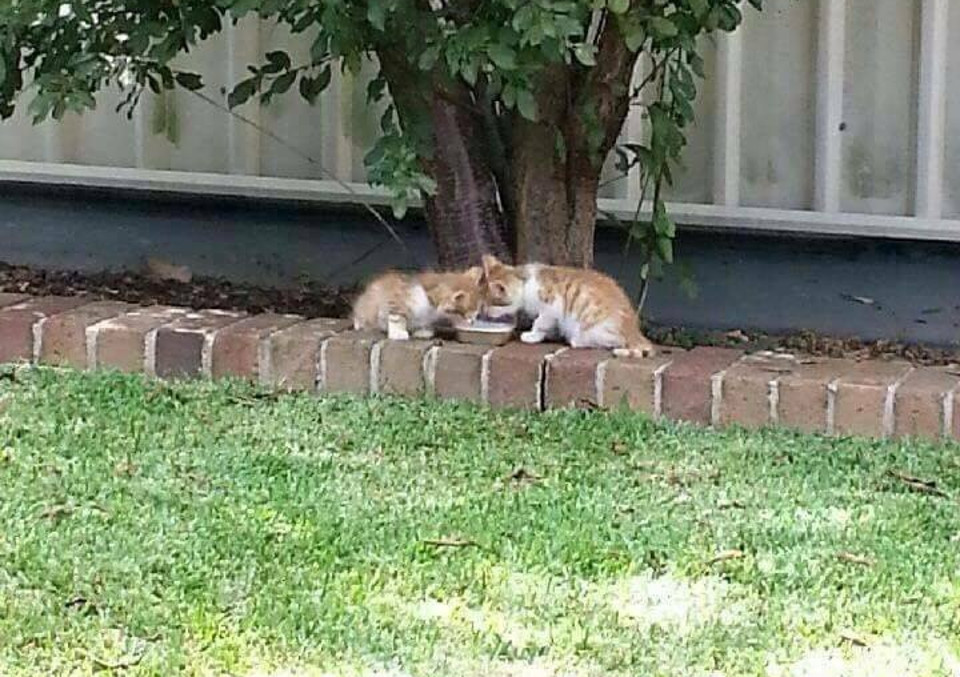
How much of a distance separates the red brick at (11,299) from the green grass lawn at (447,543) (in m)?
0.55

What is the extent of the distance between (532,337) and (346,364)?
1.49ft

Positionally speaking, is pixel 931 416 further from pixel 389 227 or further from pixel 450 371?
pixel 389 227

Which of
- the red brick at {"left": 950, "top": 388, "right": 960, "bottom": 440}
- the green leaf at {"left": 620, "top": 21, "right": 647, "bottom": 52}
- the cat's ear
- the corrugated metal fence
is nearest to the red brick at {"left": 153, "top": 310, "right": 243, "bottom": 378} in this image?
the cat's ear

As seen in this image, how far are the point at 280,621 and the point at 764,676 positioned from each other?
0.76 meters

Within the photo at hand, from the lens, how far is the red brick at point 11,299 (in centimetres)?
495

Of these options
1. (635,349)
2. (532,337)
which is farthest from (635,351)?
(532,337)

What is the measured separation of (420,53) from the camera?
4.35 metres

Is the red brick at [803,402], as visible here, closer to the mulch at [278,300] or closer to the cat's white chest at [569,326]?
the cat's white chest at [569,326]

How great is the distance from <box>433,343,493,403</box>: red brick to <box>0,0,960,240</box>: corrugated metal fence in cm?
115

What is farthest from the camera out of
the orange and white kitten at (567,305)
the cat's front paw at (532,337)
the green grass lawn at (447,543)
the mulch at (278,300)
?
the mulch at (278,300)

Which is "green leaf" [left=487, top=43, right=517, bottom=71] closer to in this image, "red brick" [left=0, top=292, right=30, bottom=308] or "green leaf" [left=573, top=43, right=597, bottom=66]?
"green leaf" [left=573, top=43, right=597, bottom=66]

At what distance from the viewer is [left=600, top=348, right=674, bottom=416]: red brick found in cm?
430

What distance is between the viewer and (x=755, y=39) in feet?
17.5

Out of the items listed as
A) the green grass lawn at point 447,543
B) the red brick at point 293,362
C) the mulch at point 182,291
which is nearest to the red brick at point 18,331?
the green grass lawn at point 447,543
